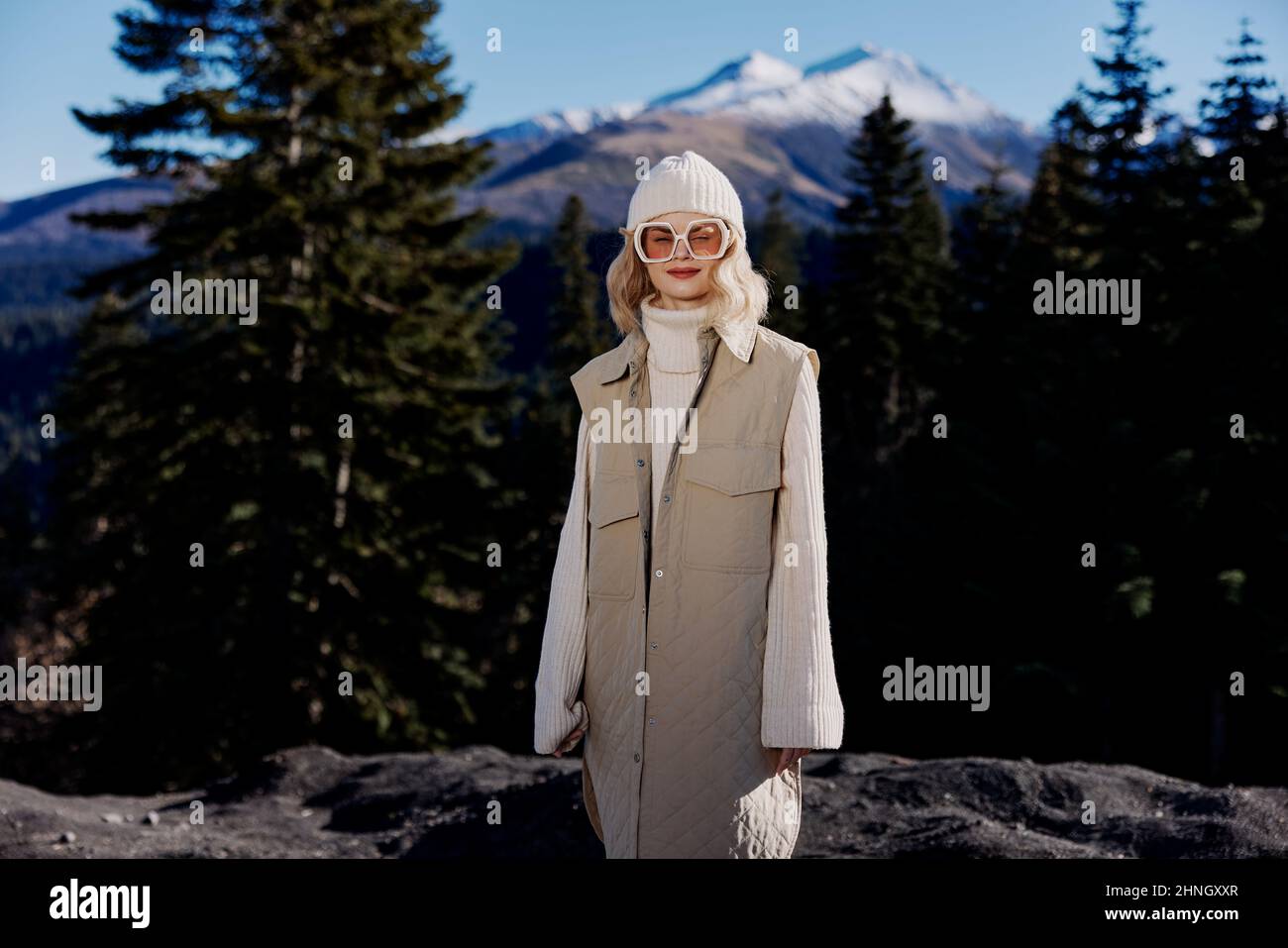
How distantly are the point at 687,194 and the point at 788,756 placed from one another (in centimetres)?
175

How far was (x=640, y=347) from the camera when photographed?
11.5ft

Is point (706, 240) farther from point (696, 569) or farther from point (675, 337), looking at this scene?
point (696, 569)

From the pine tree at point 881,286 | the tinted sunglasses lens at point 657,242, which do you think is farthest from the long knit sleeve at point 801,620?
the pine tree at point 881,286

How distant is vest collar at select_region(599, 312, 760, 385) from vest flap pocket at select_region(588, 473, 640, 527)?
324 mm

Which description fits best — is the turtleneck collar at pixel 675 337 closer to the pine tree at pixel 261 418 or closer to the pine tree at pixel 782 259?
the pine tree at pixel 261 418

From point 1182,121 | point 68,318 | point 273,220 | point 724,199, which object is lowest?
point 724,199

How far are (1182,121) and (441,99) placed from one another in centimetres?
2131

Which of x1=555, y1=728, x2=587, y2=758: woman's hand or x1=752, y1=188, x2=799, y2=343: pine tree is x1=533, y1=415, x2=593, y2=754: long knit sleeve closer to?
x1=555, y1=728, x2=587, y2=758: woman's hand

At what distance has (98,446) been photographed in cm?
1781

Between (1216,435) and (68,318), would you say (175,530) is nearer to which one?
(1216,435)

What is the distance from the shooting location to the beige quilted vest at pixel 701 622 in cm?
326

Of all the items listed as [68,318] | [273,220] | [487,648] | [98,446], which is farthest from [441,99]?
[68,318]

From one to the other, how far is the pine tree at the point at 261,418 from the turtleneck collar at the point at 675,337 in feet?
46.6
